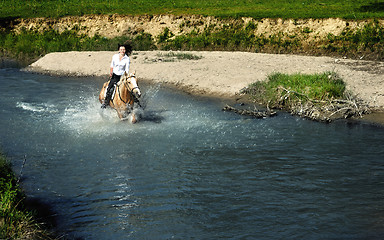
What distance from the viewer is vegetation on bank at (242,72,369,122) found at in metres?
18.7

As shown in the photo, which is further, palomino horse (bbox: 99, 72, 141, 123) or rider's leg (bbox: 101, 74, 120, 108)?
rider's leg (bbox: 101, 74, 120, 108)

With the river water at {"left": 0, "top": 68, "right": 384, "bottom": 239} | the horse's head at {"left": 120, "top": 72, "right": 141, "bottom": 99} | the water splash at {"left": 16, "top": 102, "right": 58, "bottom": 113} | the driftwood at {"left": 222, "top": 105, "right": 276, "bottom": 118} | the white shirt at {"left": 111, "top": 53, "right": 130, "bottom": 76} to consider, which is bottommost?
the water splash at {"left": 16, "top": 102, "right": 58, "bottom": 113}

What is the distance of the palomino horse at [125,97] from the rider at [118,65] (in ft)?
0.57

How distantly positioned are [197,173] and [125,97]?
504cm

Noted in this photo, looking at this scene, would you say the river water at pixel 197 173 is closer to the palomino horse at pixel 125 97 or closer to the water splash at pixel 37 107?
the water splash at pixel 37 107

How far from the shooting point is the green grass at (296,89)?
19.5 m

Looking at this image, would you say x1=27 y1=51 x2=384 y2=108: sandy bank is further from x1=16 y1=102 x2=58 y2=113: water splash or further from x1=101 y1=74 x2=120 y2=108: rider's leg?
x1=101 y1=74 x2=120 y2=108: rider's leg

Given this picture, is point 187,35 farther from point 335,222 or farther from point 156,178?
point 335,222

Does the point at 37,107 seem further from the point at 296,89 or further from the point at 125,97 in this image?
the point at 296,89

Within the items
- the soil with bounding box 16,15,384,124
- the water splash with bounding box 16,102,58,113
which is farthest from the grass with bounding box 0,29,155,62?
the water splash with bounding box 16,102,58,113

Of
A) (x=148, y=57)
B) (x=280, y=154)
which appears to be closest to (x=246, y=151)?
(x=280, y=154)

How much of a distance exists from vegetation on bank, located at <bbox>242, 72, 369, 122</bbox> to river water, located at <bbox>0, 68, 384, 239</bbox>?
35.0 inches

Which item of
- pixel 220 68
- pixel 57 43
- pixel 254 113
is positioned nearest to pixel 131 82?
pixel 254 113

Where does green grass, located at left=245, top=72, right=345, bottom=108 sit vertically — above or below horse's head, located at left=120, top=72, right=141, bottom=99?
below
